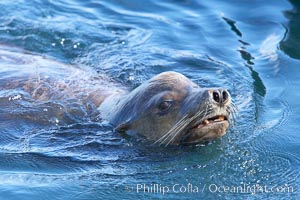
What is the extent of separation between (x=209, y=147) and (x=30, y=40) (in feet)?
13.3

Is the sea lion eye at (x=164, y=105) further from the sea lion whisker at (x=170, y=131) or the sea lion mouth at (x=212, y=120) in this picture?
the sea lion mouth at (x=212, y=120)

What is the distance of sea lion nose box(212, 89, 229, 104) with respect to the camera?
21.8 ft

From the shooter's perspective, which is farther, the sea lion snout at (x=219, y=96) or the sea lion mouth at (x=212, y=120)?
the sea lion mouth at (x=212, y=120)

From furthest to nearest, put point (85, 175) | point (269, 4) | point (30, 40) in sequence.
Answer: point (269, 4) → point (30, 40) → point (85, 175)

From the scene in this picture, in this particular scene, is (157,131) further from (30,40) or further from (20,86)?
(30,40)

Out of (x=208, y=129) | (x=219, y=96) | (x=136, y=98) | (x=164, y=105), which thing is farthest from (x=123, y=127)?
(x=219, y=96)

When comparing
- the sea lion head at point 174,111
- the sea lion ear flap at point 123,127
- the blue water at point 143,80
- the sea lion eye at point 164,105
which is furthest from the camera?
the sea lion ear flap at point 123,127

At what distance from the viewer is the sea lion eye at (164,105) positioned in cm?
701

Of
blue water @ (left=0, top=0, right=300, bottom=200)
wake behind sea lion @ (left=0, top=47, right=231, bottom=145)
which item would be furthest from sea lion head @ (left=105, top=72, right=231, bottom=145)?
blue water @ (left=0, top=0, right=300, bottom=200)

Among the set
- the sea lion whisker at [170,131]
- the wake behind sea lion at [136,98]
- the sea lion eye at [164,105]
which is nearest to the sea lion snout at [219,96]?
the wake behind sea lion at [136,98]

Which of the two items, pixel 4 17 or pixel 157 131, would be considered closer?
pixel 157 131

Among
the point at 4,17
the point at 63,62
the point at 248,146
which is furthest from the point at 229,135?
the point at 4,17

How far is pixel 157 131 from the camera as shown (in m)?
7.09

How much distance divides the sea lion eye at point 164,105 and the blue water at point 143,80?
0.35m
